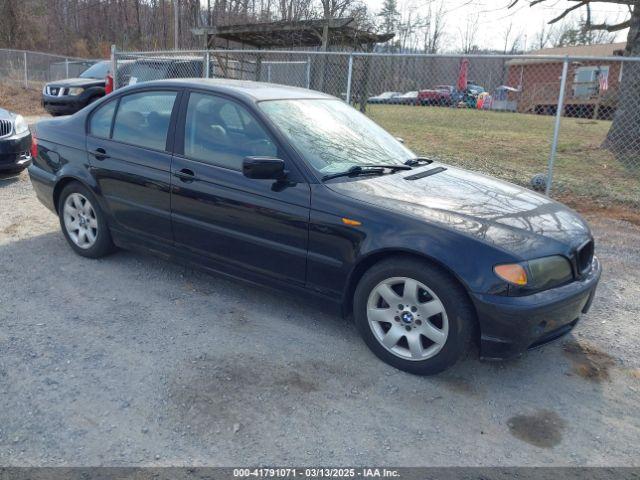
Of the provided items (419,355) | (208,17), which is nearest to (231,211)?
(419,355)

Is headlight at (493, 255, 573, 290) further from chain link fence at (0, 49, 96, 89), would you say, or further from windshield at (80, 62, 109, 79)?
chain link fence at (0, 49, 96, 89)

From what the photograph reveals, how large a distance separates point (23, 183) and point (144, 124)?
4270 mm

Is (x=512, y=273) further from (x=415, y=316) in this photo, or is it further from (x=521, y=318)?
(x=415, y=316)

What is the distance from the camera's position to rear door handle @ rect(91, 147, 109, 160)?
4.46 metres

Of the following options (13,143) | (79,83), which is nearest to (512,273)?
(13,143)

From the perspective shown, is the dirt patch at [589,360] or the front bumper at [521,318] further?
the dirt patch at [589,360]

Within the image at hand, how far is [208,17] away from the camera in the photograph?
33.7 meters

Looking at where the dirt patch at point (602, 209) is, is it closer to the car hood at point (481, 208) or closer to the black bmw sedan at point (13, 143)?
the car hood at point (481, 208)

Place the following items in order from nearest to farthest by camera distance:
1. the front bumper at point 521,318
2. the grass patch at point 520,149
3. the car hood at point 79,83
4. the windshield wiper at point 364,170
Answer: the front bumper at point 521,318 < the windshield wiper at point 364,170 < the grass patch at point 520,149 < the car hood at point 79,83

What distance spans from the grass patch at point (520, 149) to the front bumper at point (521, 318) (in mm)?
5269

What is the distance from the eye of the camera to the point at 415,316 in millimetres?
3166

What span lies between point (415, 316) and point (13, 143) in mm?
6386

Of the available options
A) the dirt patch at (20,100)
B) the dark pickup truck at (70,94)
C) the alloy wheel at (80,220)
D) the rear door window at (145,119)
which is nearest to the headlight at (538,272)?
the rear door window at (145,119)

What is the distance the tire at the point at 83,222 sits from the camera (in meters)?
4.67
